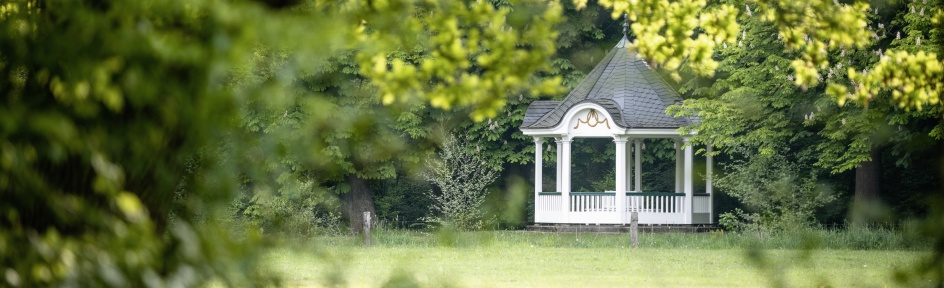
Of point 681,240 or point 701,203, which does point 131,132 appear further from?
point 701,203

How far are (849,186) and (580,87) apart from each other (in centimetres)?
641

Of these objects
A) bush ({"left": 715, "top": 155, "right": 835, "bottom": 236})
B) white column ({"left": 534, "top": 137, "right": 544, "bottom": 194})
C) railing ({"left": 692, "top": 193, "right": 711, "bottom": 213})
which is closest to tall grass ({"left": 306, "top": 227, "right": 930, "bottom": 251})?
bush ({"left": 715, "top": 155, "right": 835, "bottom": 236})

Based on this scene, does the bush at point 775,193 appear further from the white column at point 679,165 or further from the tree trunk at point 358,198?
the tree trunk at point 358,198

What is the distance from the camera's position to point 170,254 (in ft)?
6.48

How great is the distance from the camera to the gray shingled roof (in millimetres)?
23359

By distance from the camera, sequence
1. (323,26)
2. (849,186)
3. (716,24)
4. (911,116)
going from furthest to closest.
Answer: (849,186), (911,116), (716,24), (323,26)

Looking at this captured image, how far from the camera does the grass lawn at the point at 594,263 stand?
39.9 feet

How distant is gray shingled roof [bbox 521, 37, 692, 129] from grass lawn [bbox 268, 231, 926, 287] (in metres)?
2.94

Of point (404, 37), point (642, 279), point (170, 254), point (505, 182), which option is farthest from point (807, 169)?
point (170, 254)

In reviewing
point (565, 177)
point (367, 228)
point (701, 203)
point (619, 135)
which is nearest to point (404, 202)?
point (565, 177)

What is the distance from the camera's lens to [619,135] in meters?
23.3

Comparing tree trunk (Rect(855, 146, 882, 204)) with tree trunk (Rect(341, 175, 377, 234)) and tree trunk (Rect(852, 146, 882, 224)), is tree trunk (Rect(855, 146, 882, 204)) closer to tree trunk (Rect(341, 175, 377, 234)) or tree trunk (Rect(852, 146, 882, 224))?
tree trunk (Rect(852, 146, 882, 224))

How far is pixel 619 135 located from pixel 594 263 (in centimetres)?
836

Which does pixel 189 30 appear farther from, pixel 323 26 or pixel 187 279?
pixel 187 279
